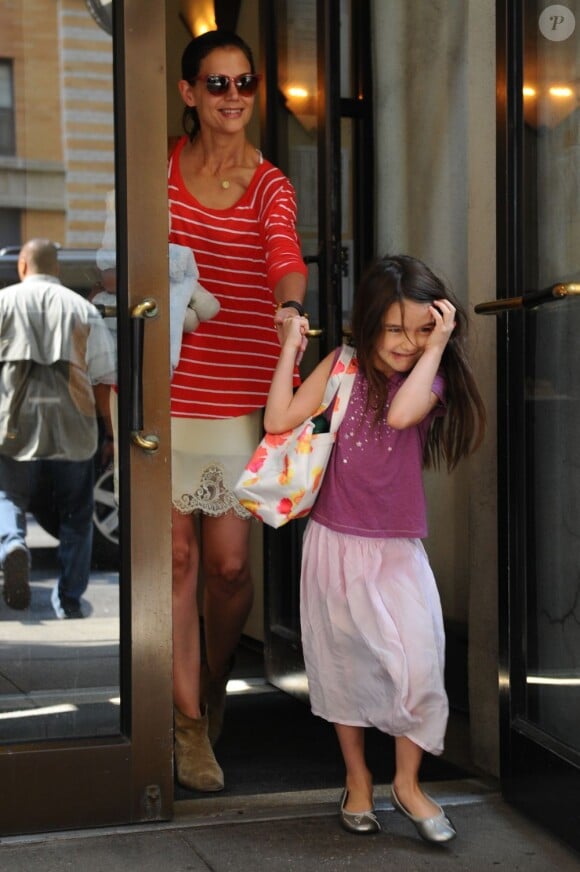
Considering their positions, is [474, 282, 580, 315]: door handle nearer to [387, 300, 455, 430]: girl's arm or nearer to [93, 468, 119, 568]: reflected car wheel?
[387, 300, 455, 430]: girl's arm

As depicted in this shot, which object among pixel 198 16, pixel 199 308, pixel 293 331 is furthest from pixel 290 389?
pixel 198 16

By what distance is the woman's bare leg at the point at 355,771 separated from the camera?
10.4ft

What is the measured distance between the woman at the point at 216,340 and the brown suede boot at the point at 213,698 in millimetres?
153

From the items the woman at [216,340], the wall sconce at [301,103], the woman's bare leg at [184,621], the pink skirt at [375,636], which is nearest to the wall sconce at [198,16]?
the wall sconce at [301,103]

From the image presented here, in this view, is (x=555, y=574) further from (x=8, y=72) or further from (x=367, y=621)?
(x=8, y=72)

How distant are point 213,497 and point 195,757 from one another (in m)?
0.70

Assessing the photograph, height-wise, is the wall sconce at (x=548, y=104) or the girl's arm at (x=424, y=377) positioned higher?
the wall sconce at (x=548, y=104)

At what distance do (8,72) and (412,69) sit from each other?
5.19 feet

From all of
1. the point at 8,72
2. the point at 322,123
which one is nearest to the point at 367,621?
the point at 8,72

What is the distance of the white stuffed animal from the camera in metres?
3.49

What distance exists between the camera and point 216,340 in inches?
144

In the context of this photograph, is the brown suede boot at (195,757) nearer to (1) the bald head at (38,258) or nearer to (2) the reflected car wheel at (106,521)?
(2) the reflected car wheel at (106,521)

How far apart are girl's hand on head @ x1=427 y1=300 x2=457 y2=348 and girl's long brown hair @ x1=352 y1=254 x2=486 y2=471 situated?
65 mm

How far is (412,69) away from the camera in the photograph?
14.3 ft
